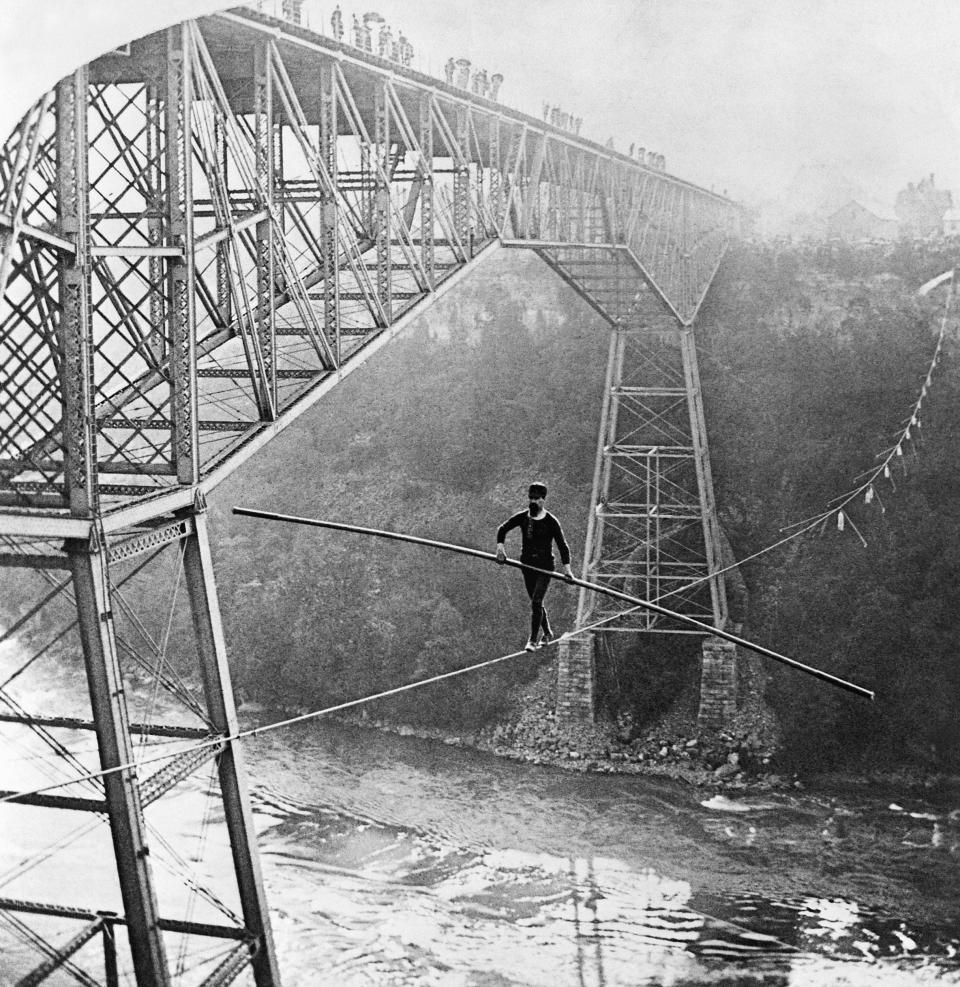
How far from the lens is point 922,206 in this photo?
24453 millimetres

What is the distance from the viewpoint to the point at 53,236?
678 cm

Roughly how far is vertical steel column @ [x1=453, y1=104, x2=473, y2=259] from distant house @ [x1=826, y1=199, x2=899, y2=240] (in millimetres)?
15101

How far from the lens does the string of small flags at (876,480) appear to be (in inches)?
867

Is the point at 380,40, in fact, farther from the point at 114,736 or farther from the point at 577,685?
the point at 577,685

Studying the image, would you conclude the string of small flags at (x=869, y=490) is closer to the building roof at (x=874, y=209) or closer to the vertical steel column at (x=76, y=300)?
the building roof at (x=874, y=209)

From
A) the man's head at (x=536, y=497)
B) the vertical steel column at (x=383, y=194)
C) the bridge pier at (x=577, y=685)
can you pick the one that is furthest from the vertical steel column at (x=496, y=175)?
the bridge pier at (x=577, y=685)

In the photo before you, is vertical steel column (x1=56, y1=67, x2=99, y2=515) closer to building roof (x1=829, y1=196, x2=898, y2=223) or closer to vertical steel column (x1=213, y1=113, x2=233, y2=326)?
vertical steel column (x1=213, y1=113, x2=233, y2=326)

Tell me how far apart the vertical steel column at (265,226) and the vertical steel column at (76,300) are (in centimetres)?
222

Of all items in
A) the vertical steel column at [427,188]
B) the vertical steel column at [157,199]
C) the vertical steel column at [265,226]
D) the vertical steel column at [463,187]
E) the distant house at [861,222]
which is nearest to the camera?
the vertical steel column at [157,199]

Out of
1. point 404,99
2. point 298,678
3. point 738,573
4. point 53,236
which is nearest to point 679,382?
point 738,573

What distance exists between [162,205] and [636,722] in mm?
13815

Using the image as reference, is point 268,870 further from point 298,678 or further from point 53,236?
point 53,236

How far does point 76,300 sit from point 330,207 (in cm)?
378

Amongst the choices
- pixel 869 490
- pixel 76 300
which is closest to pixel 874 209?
pixel 869 490
